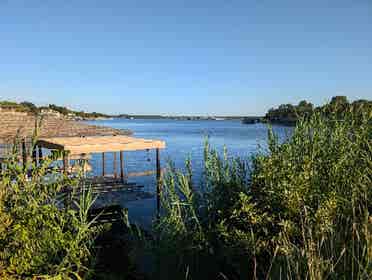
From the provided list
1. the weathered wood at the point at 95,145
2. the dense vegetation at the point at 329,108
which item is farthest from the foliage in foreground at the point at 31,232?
the weathered wood at the point at 95,145

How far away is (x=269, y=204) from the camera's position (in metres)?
3.49

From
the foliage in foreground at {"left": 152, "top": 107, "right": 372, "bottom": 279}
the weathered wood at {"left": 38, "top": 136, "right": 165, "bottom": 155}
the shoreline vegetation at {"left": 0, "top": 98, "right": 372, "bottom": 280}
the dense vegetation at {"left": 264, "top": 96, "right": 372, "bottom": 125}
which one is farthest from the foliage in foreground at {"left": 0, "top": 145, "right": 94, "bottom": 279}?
the weathered wood at {"left": 38, "top": 136, "right": 165, "bottom": 155}

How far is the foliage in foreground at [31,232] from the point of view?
250 cm

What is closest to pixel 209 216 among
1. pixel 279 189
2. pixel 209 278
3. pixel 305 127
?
pixel 209 278

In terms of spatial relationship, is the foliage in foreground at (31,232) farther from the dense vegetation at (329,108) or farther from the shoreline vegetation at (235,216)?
the dense vegetation at (329,108)

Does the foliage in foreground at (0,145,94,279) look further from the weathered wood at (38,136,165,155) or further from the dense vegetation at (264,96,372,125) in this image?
the weathered wood at (38,136,165,155)

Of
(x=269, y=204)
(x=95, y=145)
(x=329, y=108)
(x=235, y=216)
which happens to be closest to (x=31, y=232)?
(x=235, y=216)

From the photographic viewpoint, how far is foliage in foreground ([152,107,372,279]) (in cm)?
320

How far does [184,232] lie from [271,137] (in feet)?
4.75

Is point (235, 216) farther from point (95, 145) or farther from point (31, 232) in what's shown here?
point (95, 145)

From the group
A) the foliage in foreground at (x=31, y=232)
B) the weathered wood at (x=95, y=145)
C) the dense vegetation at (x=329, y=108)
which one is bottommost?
the foliage in foreground at (x=31, y=232)

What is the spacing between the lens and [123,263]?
5.70 m

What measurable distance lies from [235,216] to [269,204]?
1.27 feet

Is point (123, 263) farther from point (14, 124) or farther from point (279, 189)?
point (14, 124)
